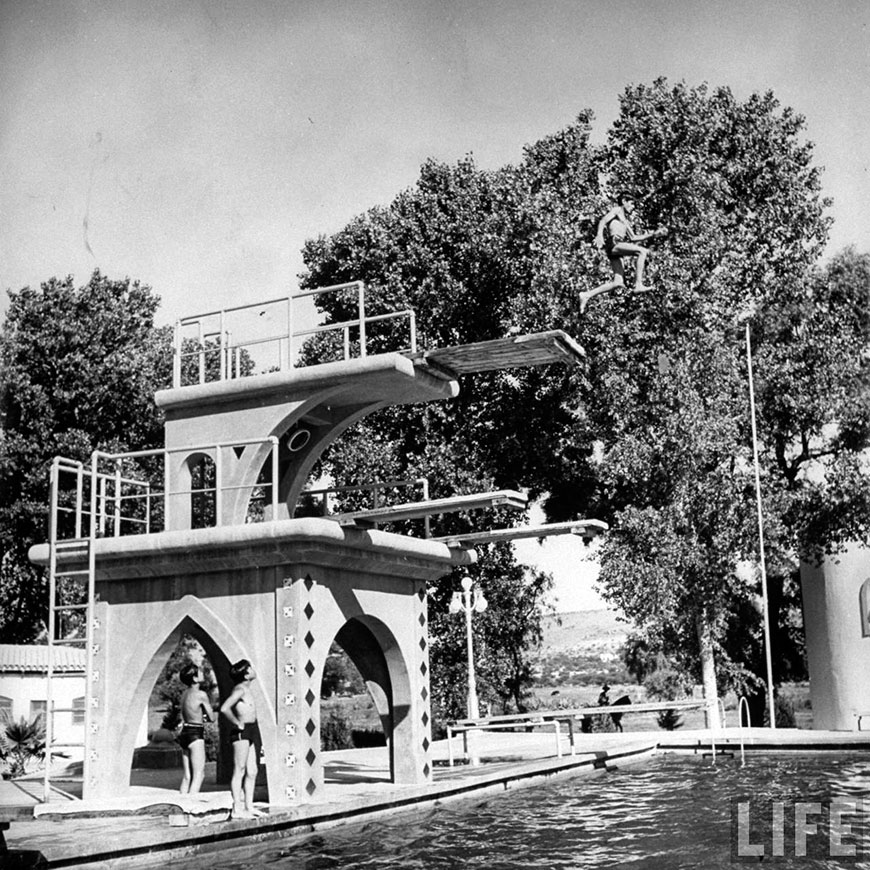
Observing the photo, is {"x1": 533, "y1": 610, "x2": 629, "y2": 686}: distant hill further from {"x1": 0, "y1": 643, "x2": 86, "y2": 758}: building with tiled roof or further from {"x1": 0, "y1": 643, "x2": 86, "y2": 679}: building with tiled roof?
{"x1": 0, "y1": 643, "x2": 86, "y2": 758}: building with tiled roof

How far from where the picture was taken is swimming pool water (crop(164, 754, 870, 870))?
11.5 m

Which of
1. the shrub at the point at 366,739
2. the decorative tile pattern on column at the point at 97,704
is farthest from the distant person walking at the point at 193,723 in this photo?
the shrub at the point at 366,739

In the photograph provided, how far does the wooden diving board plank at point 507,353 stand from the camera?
50.1 ft

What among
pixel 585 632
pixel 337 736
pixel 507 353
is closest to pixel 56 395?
pixel 337 736

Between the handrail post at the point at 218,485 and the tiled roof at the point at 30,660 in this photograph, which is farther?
the tiled roof at the point at 30,660

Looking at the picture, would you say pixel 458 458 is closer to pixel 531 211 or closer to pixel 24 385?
pixel 531 211

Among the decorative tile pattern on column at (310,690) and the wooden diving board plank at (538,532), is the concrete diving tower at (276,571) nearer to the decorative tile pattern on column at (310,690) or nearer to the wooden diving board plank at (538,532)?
the decorative tile pattern on column at (310,690)

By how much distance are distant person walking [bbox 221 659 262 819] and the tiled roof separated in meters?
16.7

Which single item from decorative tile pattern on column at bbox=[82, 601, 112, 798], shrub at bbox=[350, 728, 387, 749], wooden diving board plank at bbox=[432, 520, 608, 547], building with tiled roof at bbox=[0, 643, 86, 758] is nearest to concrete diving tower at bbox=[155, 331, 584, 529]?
decorative tile pattern on column at bbox=[82, 601, 112, 798]

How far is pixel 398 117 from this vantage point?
26062 millimetres

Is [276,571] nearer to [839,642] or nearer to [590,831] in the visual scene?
[590,831]

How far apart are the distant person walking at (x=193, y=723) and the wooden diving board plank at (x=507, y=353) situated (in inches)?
197

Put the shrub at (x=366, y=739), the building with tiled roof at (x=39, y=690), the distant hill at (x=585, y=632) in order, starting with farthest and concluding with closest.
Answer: the distant hill at (x=585, y=632), the shrub at (x=366, y=739), the building with tiled roof at (x=39, y=690)

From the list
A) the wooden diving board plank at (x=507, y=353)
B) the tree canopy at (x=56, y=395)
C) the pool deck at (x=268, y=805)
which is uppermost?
the tree canopy at (x=56, y=395)
